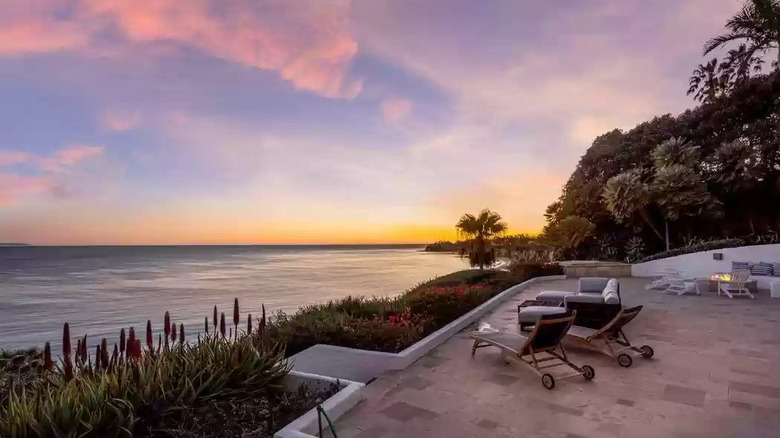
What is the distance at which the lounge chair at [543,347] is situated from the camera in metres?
5.05

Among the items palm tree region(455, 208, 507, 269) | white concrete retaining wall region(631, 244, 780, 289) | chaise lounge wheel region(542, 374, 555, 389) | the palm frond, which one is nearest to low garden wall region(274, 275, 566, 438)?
chaise lounge wheel region(542, 374, 555, 389)

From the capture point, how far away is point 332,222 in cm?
4188

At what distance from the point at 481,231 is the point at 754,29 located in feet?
45.1

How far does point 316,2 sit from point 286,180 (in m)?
10.5

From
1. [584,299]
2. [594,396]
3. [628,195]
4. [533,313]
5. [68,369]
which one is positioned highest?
[628,195]

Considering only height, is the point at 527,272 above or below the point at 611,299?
below

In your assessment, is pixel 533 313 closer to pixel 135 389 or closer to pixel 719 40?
pixel 135 389

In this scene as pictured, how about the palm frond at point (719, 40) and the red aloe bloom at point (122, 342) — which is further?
the palm frond at point (719, 40)

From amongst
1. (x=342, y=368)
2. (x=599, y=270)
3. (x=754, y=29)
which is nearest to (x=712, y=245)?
(x=599, y=270)

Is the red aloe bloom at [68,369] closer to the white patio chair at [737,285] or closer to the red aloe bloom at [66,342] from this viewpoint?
the red aloe bloom at [66,342]

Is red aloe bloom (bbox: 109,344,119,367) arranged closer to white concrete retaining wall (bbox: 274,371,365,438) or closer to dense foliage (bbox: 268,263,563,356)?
white concrete retaining wall (bbox: 274,371,365,438)

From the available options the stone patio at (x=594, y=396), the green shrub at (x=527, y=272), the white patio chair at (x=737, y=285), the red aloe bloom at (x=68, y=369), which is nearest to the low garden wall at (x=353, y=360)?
the stone patio at (x=594, y=396)

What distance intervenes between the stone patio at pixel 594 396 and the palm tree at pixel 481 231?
51.8 ft

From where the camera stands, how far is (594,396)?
451 cm
